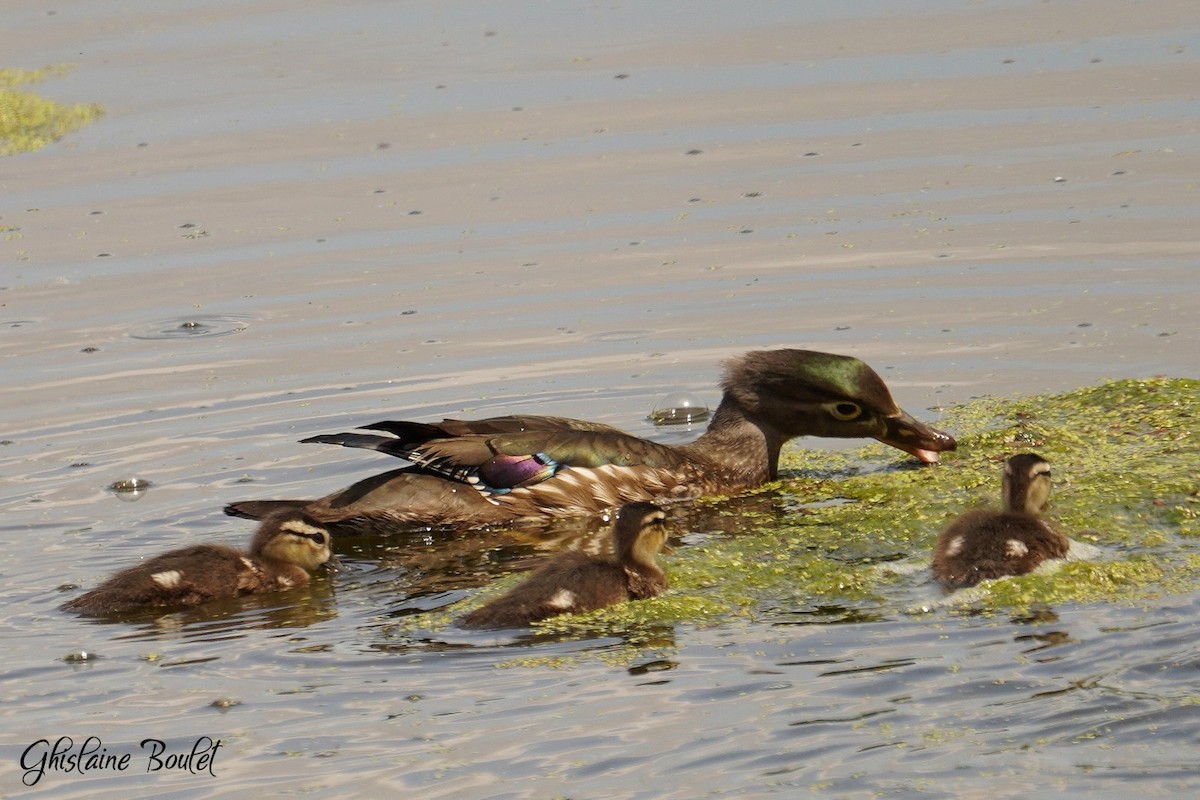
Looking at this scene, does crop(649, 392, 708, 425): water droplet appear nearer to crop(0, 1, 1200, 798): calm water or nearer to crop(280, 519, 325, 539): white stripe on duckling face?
crop(0, 1, 1200, 798): calm water

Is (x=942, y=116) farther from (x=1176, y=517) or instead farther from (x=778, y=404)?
(x=1176, y=517)

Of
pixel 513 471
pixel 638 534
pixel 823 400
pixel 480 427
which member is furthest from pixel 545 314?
pixel 638 534

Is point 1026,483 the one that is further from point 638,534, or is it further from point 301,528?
point 301,528

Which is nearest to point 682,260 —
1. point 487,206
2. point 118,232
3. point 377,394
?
point 487,206

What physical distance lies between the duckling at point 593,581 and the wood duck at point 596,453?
1603mm

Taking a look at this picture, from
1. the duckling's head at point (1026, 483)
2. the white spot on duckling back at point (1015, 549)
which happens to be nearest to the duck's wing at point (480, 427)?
the duckling's head at point (1026, 483)

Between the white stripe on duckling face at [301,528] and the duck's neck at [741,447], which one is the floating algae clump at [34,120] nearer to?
the duck's neck at [741,447]

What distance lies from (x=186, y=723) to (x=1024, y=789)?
302cm

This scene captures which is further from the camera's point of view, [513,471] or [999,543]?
[513,471]

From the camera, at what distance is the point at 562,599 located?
8188 millimetres

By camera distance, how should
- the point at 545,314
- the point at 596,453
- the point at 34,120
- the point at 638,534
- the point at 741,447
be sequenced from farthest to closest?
the point at 34,120 → the point at 545,314 → the point at 741,447 → the point at 596,453 → the point at 638,534

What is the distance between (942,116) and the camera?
17.0m

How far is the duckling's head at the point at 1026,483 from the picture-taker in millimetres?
8781

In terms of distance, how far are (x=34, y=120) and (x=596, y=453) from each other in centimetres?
1008
